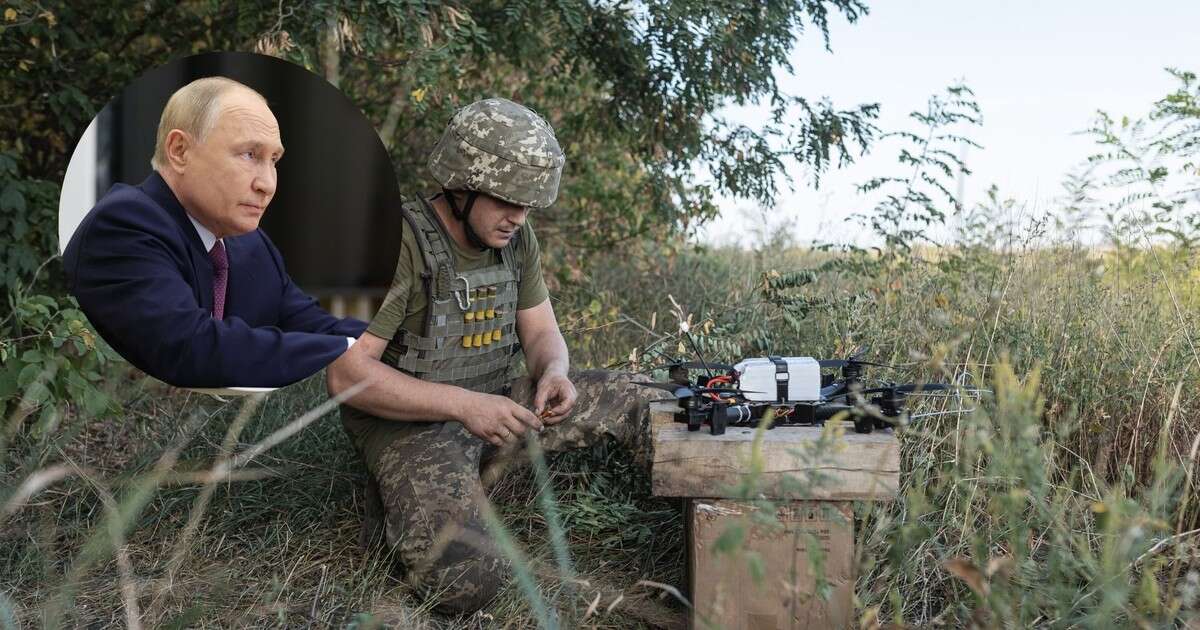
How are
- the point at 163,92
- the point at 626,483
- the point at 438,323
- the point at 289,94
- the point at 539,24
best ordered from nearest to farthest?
the point at 163,92 < the point at 289,94 < the point at 438,323 < the point at 626,483 < the point at 539,24

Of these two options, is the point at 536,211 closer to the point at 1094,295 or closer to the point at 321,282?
the point at 1094,295

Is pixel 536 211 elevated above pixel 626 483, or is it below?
above

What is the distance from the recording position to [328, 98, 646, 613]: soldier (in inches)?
120

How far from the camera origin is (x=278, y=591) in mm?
3068

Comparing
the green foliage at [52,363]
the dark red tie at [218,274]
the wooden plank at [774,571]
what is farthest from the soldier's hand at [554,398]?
the dark red tie at [218,274]

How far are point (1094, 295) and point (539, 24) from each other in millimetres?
2855

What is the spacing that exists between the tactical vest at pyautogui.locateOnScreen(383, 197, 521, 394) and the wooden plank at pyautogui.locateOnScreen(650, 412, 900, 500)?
34.0 inches

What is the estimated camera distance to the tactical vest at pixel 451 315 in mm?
3193

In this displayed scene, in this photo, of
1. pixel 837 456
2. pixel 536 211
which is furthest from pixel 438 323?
pixel 536 211

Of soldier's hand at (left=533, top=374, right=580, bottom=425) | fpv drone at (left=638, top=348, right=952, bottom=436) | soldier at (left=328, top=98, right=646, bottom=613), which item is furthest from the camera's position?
soldier's hand at (left=533, top=374, right=580, bottom=425)

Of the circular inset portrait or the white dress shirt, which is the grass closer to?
the circular inset portrait

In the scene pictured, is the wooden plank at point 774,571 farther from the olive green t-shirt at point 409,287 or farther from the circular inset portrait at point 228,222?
the circular inset portrait at point 228,222

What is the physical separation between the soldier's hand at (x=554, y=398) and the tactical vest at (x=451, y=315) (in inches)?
9.5

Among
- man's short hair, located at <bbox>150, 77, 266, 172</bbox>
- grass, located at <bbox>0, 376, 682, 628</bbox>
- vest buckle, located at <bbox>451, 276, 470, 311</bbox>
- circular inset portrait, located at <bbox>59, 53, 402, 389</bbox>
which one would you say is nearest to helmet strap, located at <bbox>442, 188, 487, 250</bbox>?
vest buckle, located at <bbox>451, 276, 470, 311</bbox>
